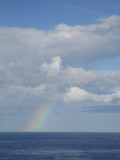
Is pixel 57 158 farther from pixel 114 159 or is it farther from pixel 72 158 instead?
pixel 114 159

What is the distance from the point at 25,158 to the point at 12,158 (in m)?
5.44

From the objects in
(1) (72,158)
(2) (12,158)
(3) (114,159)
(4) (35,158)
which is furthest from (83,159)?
(2) (12,158)

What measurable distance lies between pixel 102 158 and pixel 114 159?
5436 mm

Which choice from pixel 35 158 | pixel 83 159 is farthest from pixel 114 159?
pixel 35 158

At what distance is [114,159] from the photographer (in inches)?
4031

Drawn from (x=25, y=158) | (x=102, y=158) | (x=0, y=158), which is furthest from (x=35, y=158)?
(x=102, y=158)

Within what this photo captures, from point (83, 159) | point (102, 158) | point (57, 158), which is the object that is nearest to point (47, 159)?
point (57, 158)

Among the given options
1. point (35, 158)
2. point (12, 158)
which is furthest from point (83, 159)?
point (12, 158)

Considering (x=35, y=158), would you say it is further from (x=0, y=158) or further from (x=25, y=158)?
(x=0, y=158)

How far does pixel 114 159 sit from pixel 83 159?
1290 centimetres

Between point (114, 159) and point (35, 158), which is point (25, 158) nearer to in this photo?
point (35, 158)

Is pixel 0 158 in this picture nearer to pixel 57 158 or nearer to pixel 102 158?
pixel 57 158

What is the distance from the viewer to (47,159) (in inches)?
4001

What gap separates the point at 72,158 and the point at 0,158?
3020 centimetres
